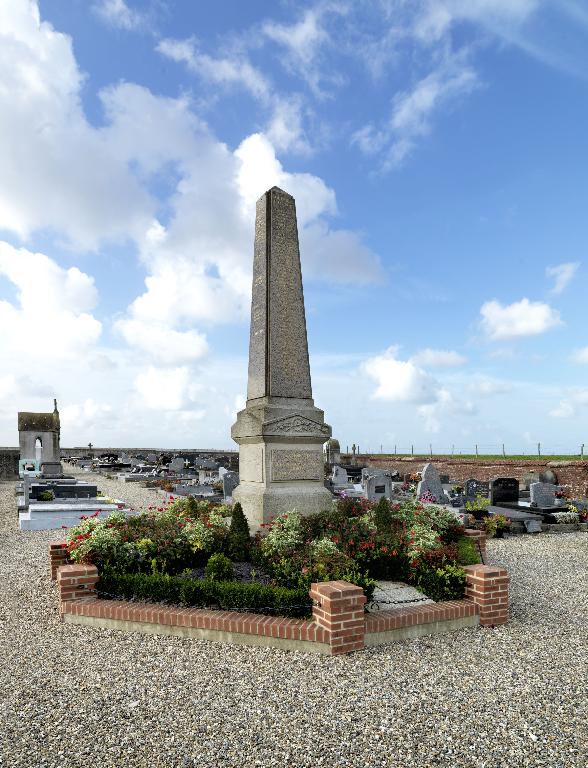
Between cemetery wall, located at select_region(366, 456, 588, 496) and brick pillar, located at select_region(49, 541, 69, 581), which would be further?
cemetery wall, located at select_region(366, 456, 588, 496)

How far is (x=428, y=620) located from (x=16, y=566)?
6.88m

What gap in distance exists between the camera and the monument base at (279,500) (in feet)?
26.0

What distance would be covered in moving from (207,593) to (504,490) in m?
12.1

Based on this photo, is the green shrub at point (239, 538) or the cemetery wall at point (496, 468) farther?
the cemetery wall at point (496, 468)

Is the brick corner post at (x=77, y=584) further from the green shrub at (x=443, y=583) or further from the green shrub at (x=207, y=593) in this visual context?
the green shrub at (x=443, y=583)

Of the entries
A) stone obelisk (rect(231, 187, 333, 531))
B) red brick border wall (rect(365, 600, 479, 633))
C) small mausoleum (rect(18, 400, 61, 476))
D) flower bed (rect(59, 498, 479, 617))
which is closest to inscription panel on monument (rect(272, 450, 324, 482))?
stone obelisk (rect(231, 187, 333, 531))

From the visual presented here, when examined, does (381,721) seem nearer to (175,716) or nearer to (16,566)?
(175,716)

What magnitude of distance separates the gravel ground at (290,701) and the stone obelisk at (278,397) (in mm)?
3106

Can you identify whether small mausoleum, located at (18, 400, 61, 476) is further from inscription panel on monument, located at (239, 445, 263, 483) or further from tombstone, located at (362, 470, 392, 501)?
inscription panel on monument, located at (239, 445, 263, 483)

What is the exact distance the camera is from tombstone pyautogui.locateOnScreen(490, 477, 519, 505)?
50.5ft

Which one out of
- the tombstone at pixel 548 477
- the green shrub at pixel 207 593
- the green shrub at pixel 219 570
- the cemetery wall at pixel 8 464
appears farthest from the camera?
the cemetery wall at pixel 8 464

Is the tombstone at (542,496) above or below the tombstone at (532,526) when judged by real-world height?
above

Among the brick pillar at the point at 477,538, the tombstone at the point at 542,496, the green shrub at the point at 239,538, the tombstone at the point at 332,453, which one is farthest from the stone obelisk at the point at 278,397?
the tombstone at the point at 332,453

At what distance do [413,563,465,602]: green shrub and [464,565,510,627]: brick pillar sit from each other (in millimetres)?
165
